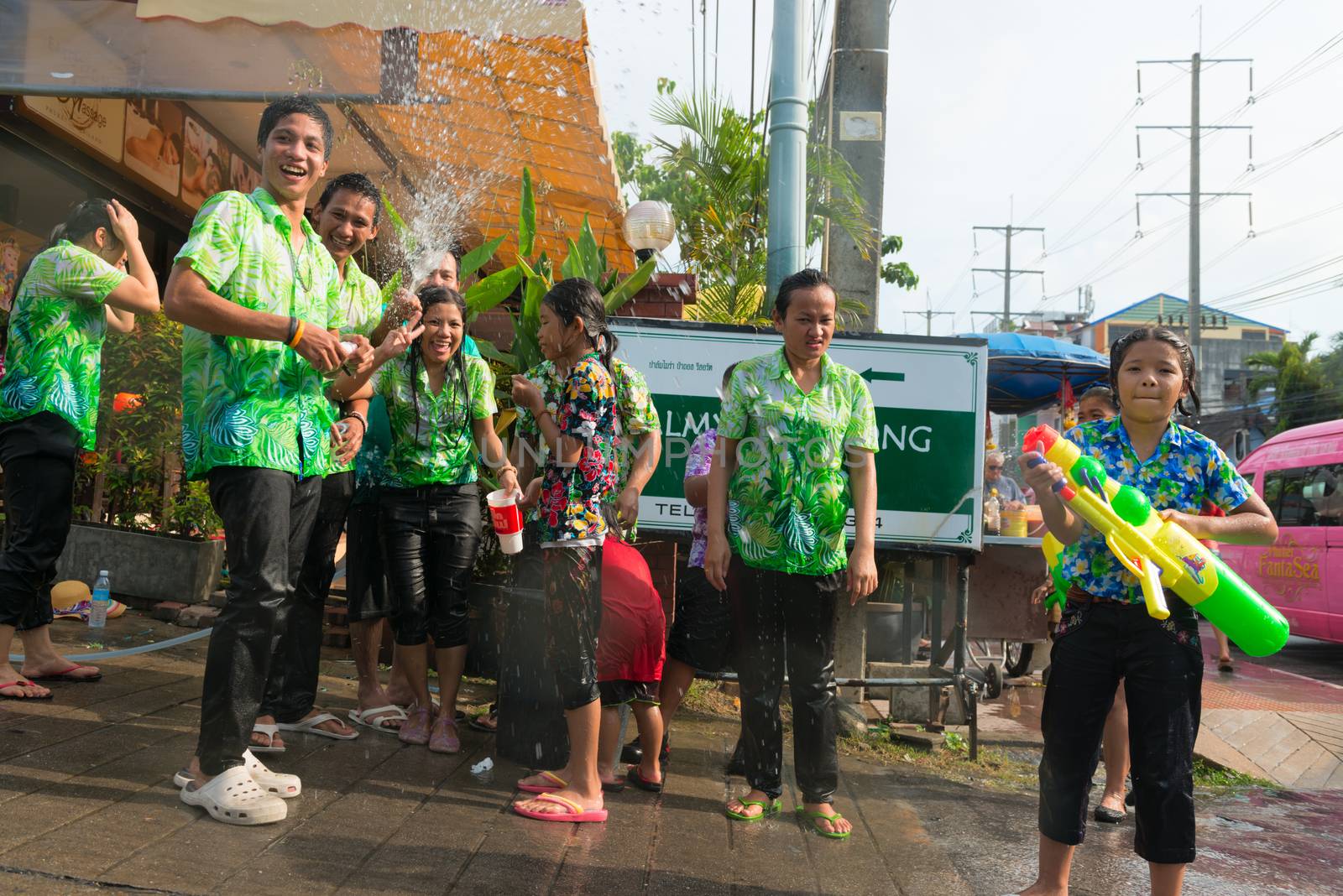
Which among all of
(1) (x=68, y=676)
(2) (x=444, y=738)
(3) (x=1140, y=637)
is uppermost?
(3) (x=1140, y=637)

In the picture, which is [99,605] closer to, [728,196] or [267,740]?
[267,740]

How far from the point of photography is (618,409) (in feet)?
13.0

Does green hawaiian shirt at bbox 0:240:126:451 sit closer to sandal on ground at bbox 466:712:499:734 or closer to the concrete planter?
sandal on ground at bbox 466:712:499:734

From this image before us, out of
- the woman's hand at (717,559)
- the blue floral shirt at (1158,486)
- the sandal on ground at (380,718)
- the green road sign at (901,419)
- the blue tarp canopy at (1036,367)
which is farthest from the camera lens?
the blue tarp canopy at (1036,367)

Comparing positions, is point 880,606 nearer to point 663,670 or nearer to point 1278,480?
point 663,670

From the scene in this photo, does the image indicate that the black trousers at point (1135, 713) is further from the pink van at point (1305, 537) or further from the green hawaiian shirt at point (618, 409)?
the pink van at point (1305, 537)

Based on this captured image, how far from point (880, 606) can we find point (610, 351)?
3667 mm

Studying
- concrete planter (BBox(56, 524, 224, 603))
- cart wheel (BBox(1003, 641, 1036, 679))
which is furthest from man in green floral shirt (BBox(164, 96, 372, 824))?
cart wheel (BBox(1003, 641, 1036, 679))

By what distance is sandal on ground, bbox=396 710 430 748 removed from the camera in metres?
4.44

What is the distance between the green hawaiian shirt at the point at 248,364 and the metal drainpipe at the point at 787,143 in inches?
123

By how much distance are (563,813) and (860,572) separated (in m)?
1.36

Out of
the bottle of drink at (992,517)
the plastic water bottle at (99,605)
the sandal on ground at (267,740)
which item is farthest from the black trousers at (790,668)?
the bottle of drink at (992,517)

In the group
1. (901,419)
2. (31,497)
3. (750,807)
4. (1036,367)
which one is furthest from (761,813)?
(1036,367)

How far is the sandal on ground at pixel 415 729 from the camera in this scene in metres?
4.44
